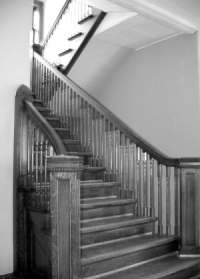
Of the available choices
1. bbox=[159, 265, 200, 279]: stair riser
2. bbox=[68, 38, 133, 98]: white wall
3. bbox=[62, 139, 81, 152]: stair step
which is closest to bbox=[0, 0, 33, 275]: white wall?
bbox=[62, 139, 81, 152]: stair step

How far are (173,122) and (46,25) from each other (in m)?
4.95

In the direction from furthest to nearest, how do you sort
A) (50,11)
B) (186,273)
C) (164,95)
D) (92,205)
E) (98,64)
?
(50,11) < (98,64) < (164,95) < (92,205) < (186,273)

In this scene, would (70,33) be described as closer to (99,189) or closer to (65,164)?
(99,189)

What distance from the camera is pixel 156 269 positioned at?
10.1 feet

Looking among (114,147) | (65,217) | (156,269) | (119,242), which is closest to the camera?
(65,217)

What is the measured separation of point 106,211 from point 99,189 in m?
0.39

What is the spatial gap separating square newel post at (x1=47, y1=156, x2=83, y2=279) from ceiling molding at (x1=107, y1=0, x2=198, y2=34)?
7.63ft

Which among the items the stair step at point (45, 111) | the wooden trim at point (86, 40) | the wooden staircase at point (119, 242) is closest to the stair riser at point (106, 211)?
the wooden staircase at point (119, 242)

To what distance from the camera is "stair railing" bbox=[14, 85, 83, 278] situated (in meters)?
2.43

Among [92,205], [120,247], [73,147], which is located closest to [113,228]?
[120,247]

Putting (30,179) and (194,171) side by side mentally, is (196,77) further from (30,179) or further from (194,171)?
(30,179)

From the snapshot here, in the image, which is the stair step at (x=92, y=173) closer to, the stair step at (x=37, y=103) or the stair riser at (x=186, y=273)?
the stair riser at (x=186, y=273)

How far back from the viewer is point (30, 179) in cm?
339

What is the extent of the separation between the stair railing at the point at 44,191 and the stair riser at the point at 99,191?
0.76 m
